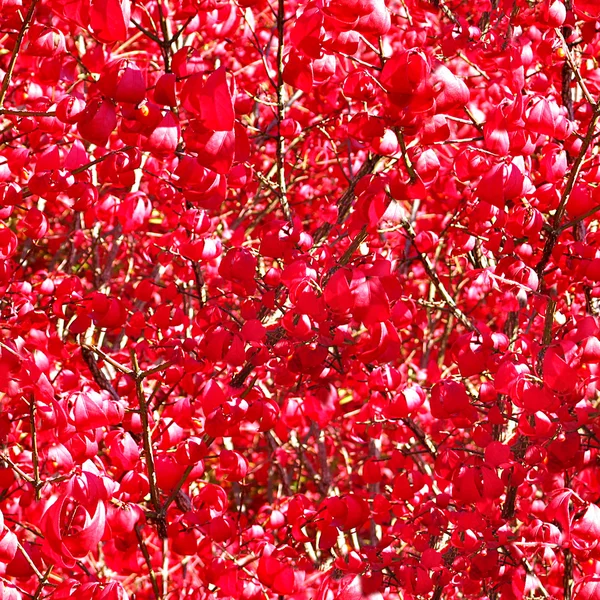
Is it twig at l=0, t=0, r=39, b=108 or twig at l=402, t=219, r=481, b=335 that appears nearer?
twig at l=0, t=0, r=39, b=108

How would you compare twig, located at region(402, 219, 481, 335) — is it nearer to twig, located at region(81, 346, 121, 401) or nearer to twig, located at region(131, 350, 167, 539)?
twig, located at region(131, 350, 167, 539)

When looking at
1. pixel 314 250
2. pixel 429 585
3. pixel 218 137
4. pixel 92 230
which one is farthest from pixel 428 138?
pixel 92 230

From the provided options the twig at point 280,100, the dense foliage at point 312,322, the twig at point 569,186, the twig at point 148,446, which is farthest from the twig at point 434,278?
the twig at point 148,446

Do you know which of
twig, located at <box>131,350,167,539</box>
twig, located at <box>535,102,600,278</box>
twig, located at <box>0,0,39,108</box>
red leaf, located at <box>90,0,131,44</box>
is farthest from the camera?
twig, located at <box>131,350,167,539</box>

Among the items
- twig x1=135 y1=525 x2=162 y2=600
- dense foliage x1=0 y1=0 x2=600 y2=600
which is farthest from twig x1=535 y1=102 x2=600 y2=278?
twig x1=135 y1=525 x2=162 y2=600

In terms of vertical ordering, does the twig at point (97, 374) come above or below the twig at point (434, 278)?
below

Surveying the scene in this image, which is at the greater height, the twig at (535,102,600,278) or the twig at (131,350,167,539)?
the twig at (535,102,600,278)

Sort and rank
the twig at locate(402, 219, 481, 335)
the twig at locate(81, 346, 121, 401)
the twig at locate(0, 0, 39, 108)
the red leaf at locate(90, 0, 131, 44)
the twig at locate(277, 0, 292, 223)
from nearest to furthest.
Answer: the red leaf at locate(90, 0, 131, 44)
the twig at locate(0, 0, 39, 108)
the twig at locate(277, 0, 292, 223)
the twig at locate(402, 219, 481, 335)
the twig at locate(81, 346, 121, 401)

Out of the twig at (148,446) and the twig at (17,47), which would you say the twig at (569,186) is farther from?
the twig at (17,47)

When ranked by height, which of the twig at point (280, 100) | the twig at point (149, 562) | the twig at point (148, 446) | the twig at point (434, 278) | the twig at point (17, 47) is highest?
the twig at point (280, 100)

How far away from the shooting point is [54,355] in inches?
124

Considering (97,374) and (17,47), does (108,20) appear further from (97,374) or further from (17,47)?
(97,374)

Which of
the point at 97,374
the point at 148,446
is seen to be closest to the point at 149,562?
the point at 148,446

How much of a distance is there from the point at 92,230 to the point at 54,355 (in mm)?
1681
